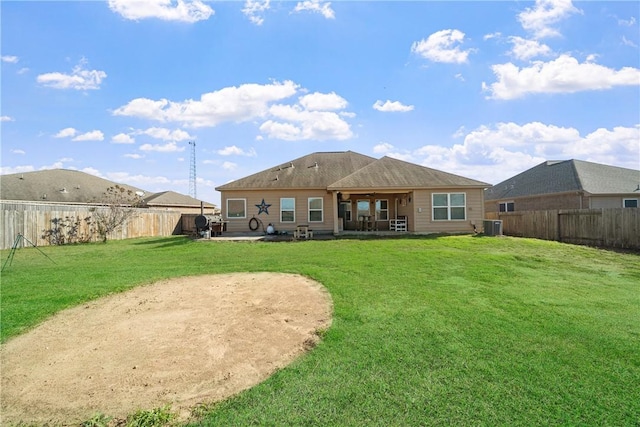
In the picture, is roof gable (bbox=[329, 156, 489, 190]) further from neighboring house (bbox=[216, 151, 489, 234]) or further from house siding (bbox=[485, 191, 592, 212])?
house siding (bbox=[485, 191, 592, 212])

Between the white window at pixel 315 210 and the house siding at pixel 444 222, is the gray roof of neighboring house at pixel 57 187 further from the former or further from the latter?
the house siding at pixel 444 222

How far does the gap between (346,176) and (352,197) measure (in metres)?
1.35

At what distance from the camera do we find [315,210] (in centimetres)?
1850

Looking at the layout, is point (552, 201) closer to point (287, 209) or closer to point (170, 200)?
point (287, 209)

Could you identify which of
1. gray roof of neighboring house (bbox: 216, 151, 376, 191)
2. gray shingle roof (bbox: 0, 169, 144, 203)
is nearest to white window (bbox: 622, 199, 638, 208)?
gray roof of neighboring house (bbox: 216, 151, 376, 191)

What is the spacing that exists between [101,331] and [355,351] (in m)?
3.68

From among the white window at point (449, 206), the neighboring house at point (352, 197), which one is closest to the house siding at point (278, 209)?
the neighboring house at point (352, 197)

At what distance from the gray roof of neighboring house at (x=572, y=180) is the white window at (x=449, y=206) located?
29.3 feet

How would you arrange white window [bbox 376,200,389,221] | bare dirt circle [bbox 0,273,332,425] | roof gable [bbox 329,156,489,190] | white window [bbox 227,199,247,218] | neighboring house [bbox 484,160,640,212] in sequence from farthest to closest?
1. white window [bbox 376,200,389,221]
2. neighboring house [bbox 484,160,640,212]
3. white window [bbox 227,199,247,218]
4. roof gable [bbox 329,156,489,190]
5. bare dirt circle [bbox 0,273,332,425]

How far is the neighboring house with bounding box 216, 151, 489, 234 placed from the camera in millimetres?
16750

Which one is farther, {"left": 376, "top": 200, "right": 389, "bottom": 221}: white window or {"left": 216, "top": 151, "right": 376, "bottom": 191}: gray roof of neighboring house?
{"left": 376, "top": 200, "right": 389, "bottom": 221}: white window

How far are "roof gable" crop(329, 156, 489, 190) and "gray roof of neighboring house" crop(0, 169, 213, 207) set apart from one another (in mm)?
20629

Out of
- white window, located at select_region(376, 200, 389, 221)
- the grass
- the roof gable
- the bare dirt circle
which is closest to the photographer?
the grass

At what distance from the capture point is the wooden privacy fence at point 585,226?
40.7 ft
